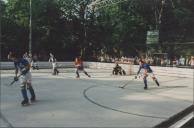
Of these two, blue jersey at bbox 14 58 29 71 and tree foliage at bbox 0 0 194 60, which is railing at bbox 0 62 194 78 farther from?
blue jersey at bbox 14 58 29 71

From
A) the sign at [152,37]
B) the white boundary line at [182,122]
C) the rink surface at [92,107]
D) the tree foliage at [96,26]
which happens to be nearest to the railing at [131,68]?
the sign at [152,37]

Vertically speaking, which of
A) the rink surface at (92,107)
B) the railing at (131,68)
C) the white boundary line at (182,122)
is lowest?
the rink surface at (92,107)

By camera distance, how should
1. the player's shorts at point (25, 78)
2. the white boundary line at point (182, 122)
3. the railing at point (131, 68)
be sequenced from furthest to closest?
1. the railing at point (131, 68)
2. the player's shorts at point (25, 78)
3. the white boundary line at point (182, 122)

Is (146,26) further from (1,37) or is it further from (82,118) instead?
(82,118)

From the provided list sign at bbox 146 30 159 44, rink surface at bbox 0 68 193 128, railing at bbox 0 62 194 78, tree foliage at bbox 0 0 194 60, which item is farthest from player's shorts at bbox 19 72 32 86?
tree foliage at bbox 0 0 194 60

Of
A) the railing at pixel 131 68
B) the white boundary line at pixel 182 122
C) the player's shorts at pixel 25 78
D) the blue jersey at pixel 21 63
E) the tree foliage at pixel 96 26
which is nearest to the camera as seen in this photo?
the white boundary line at pixel 182 122

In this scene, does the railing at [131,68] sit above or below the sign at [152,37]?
below

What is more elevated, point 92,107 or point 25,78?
point 25,78

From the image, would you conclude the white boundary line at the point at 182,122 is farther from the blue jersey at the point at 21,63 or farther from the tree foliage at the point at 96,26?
the tree foliage at the point at 96,26

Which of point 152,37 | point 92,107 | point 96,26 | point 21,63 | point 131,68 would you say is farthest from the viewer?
point 96,26

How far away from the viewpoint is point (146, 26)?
51.9 metres

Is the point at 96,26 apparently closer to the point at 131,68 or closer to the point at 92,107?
the point at 131,68

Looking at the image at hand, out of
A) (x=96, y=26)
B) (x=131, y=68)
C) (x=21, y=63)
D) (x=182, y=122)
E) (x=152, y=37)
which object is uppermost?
(x=96, y=26)

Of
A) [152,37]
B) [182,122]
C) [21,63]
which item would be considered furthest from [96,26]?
[182,122]
